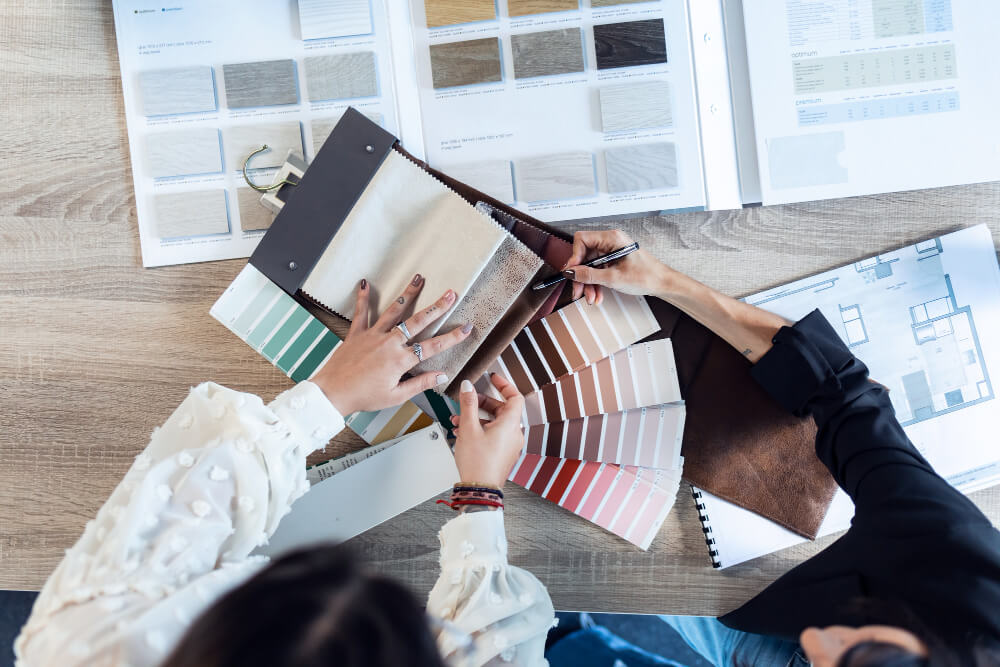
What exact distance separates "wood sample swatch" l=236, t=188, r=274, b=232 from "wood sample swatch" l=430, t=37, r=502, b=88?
34cm

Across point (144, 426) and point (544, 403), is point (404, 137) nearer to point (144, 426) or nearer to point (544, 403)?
point (544, 403)

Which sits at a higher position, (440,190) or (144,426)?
(440,190)

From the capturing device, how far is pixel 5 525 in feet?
3.14

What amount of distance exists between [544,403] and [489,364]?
97mm

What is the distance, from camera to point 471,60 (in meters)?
0.97

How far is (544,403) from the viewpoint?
36.7 inches

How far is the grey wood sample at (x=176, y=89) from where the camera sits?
3.17 ft

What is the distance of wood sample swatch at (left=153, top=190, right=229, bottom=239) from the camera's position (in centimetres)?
97

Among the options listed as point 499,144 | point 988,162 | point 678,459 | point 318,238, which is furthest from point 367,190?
point 988,162

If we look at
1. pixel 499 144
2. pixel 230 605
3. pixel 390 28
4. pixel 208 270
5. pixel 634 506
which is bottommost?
pixel 634 506

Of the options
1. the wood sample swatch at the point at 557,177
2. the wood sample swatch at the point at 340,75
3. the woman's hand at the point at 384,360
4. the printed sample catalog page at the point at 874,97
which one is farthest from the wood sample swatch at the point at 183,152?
the printed sample catalog page at the point at 874,97

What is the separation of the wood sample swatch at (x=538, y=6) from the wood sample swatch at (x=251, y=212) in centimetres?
47

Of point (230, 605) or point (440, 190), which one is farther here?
point (440, 190)

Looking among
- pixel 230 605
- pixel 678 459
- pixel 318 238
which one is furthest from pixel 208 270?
pixel 678 459
